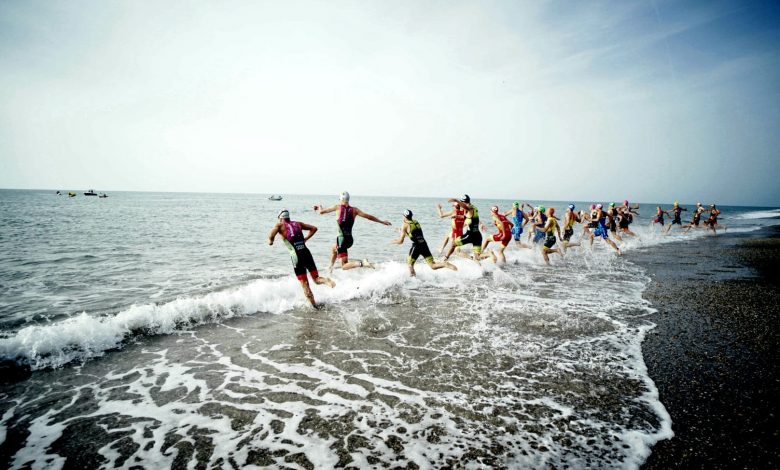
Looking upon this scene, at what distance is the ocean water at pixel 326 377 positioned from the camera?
3.25 m

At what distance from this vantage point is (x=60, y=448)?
3.32 m

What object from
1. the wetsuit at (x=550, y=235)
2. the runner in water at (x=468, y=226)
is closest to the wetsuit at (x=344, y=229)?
the runner in water at (x=468, y=226)

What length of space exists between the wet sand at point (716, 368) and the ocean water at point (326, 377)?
9.2 inches

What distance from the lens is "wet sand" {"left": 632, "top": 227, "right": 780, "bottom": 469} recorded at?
3.06m

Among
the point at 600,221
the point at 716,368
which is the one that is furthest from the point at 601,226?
the point at 716,368

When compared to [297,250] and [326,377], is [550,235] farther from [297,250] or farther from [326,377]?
[326,377]

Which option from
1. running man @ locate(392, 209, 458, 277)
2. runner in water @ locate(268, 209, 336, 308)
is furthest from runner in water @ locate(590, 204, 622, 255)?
runner in water @ locate(268, 209, 336, 308)

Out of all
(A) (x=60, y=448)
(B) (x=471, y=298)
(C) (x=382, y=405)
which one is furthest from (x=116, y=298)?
(B) (x=471, y=298)

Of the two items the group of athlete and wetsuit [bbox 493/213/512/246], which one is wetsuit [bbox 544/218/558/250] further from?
wetsuit [bbox 493/213/512/246]

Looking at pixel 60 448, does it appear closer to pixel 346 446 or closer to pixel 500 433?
pixel 346 446

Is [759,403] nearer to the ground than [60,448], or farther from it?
farther from it

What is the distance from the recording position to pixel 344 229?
9398mm

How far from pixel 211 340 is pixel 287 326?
136 centimetres

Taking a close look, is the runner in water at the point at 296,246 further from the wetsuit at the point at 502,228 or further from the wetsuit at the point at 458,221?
the wetsuit at the point at 502,228
